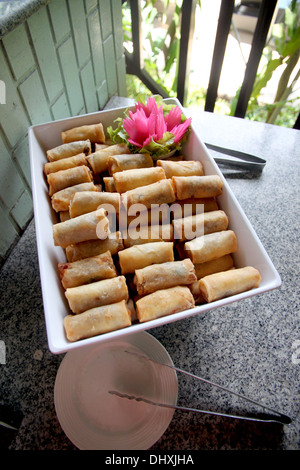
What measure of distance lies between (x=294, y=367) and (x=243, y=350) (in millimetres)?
107

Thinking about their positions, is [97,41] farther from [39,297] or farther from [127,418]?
[127,418]

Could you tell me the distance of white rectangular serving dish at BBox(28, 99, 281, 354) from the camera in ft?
1.76

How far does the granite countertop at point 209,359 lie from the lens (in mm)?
595

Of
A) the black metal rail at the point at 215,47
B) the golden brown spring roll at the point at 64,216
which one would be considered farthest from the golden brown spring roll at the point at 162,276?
the black metal rail at the point at 215,47

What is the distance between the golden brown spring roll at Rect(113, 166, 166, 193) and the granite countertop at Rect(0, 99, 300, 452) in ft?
0.98

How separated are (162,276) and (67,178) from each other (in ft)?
1.08

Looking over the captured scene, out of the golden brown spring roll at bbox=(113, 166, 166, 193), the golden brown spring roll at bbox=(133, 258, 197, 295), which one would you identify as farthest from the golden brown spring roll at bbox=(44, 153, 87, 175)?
the golden brown spring roll at bbox=(133, 258, 197, 295)

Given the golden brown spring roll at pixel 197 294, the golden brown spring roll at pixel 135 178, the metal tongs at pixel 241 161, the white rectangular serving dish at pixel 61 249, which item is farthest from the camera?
the metal tongs at pixel 241 161

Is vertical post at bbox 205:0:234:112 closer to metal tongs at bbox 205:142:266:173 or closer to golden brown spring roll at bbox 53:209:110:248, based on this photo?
metal tongs at bbox 205:142:266:173

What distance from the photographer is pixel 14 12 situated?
2.00 feet

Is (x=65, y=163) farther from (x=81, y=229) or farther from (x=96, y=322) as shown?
(x=96, y=322)

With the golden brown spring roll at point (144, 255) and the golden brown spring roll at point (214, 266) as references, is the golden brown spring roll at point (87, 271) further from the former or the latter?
the golden brown spring roll at point (214, 266)

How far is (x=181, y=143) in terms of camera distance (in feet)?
2.86

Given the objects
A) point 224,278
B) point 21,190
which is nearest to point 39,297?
point 21,190
